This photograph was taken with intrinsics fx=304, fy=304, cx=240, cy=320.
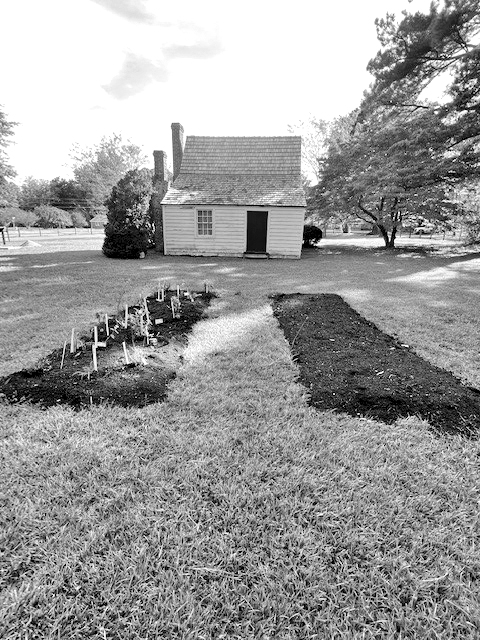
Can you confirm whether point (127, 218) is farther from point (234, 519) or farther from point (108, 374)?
point (234, 519)

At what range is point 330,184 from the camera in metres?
18.2

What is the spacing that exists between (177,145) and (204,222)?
478 cm

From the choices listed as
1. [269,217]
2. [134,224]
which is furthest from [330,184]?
[134,224]

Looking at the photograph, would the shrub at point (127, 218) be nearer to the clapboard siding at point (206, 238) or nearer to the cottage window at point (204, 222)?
the clapboard siding at point (206, 238)

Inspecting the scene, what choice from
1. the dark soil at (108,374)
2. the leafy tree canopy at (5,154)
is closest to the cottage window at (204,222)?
the dark soil at (108,374)

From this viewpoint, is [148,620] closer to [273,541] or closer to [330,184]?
[273,541]

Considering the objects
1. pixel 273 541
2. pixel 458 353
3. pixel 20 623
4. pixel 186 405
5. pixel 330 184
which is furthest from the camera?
pixel 330 184

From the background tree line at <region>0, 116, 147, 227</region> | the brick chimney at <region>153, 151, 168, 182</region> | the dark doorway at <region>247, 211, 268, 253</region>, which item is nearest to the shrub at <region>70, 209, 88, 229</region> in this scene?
the background tree line at <region>0, 116, 147, 227</region>

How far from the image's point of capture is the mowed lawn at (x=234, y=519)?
133 cm

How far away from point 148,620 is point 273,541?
0.66m

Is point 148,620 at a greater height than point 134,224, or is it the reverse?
point 134,224

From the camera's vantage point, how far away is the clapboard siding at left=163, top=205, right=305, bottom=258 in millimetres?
14102

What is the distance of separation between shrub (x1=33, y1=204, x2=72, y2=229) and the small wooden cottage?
36.8 metres

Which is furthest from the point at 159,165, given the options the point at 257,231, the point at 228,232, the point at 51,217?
the point at 51,217
